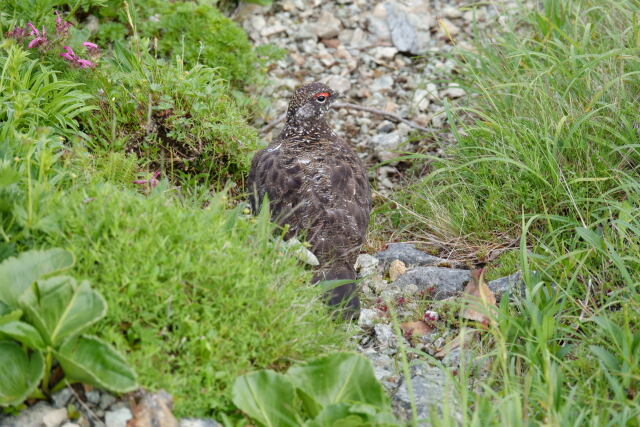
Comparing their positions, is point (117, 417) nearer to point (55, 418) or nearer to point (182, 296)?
point (55, 418)

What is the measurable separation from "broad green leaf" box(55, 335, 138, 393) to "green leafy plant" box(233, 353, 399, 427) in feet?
1.45

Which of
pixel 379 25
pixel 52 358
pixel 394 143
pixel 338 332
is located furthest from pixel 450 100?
pixel 52 358

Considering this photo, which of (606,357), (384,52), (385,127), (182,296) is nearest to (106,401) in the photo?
(182,296)

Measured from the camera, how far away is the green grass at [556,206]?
132 inches

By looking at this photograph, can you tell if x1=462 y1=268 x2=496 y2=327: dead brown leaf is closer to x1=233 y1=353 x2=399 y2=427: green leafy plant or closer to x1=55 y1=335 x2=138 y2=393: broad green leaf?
x1=233 y1=353 x2=399 y2=427: green leafy plant

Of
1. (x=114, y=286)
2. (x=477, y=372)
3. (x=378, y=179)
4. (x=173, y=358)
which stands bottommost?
(x=378, y=179)

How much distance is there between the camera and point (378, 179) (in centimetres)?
649

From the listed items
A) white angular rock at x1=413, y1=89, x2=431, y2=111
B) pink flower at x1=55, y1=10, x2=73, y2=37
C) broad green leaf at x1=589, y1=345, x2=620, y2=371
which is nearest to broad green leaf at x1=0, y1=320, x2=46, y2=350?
broad green leaf at x1=589, y1=345, x2=620, y2=371

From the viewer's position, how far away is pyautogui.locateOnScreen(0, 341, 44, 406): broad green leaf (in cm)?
287

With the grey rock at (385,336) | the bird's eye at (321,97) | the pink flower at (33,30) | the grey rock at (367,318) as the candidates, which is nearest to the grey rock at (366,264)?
the grey rock at (367,318)

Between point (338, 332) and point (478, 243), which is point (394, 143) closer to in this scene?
point (478, 243)

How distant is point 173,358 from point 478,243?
102 inches

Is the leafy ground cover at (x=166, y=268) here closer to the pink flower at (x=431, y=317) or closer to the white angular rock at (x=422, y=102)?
the pink flower at (x=431, y=317)

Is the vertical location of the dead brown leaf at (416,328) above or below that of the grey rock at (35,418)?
below
